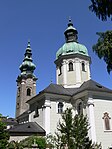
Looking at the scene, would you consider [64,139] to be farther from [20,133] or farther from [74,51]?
[74,51]

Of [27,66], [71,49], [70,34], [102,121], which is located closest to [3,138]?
[102,121]

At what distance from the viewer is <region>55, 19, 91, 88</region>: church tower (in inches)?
1309

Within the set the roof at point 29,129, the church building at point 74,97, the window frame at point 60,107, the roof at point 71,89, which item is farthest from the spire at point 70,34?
the roof at point 29,129

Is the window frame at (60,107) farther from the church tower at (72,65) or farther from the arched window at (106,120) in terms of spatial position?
the arched window at (106,120)

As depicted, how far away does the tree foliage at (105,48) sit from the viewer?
10.0 meters

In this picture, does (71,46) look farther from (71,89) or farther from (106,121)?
(106,121)

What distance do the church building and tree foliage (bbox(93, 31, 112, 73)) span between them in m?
16.2

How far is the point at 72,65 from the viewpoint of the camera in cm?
3397

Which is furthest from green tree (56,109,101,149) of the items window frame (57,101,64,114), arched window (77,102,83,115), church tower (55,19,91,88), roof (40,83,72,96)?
church tower (55,19,91,88)

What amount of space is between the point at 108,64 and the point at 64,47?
26.3 metres

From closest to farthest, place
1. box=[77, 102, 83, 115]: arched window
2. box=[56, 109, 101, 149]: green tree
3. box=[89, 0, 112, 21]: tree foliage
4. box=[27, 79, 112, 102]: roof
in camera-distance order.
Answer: box=[89, 0, 112, 21]: tree foliage
box=[56, 109, 101, 149]: green tree
box=[27, 79, 112, 102]: roof
box=[77, 102, 83, 115]: arched window

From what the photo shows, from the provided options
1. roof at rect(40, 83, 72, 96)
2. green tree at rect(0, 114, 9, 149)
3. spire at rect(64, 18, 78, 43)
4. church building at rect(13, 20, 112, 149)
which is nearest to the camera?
green tree at rect(0, 114, 9, 149)

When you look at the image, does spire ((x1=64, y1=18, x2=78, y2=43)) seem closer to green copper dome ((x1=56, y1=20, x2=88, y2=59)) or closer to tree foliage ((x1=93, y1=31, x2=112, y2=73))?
green copper dome ((x1=56, y1=20, x2=88, y2=59))

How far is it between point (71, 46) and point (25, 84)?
23.6 m
